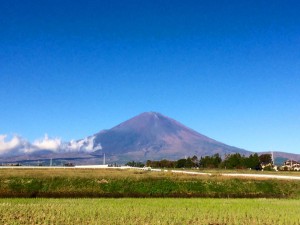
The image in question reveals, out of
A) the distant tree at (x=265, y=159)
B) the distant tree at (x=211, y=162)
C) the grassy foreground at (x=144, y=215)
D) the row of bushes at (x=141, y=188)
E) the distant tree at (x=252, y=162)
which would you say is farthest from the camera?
the distant tree at (x=265, y=159)

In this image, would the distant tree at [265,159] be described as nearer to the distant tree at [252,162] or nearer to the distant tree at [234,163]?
the distant tree at [252,162]

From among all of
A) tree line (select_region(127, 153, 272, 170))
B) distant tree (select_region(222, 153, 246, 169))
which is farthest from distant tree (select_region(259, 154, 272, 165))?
distant tree (select_region(222, 153, 246, 169))

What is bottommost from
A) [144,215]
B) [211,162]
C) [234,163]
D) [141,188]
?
[144,215]

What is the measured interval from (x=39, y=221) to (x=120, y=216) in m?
4.64

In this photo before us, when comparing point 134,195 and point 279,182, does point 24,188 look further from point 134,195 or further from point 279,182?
point 279,182

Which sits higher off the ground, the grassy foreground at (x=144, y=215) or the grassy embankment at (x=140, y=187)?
the grassy embankment at (x=140, y=187)

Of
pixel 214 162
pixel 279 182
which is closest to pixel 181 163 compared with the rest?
pixel 214 162

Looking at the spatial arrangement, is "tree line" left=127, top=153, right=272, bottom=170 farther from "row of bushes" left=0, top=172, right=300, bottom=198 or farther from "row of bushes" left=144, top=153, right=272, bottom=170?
"row of bushes" left=0, top=172, right=300, bottom=198

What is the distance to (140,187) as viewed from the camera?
150 ft

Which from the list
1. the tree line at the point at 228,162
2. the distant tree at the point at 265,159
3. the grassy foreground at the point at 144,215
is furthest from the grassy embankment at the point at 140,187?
the distant tree at the point at 265,159

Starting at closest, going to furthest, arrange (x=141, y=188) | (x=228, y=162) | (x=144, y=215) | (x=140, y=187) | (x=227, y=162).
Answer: (x=144, y=215) < (x=141, y=188) < (x=140, y=187) < (x=228, y=162) < (x=227, y=162)

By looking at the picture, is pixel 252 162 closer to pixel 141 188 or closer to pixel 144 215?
pixel 141 188

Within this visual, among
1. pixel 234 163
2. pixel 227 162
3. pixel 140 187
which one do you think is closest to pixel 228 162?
pixel 227 162

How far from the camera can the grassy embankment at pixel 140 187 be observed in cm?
4397
